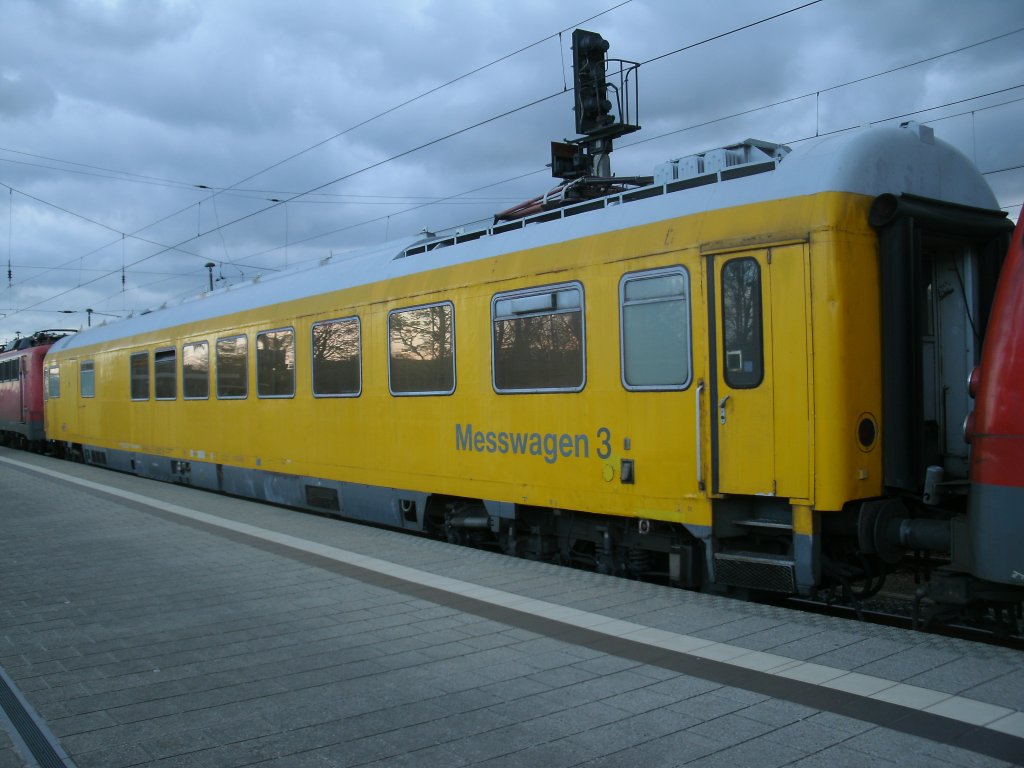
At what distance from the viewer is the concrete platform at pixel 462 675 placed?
13.1 feet

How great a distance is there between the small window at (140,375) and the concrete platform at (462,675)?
32.4 ft

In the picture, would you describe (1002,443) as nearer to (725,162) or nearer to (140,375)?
(725,162)

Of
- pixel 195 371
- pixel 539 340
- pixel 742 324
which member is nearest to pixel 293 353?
pixel 195 371

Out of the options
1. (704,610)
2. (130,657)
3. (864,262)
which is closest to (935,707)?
(704,610)

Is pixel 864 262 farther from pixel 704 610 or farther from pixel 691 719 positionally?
pixel 691 719

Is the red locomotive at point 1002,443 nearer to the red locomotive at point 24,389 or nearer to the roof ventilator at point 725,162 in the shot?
the roof ventilator at point 725,162

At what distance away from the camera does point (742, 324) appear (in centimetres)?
636

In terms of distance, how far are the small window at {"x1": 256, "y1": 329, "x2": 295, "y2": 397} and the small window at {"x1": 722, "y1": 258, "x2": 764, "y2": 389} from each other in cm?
725

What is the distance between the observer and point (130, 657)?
5.49 meters

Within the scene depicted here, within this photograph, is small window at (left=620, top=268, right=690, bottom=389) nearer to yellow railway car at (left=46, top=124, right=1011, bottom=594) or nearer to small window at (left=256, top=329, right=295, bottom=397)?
yellow railway car at (left=46, top=124, right=1011, bottom=594)

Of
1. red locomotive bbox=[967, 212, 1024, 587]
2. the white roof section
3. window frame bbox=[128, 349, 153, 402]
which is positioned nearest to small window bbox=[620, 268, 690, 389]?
the white roof section

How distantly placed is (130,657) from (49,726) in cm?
115

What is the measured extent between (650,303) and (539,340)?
1360 millimetres

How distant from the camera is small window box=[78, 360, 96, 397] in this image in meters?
21.3
